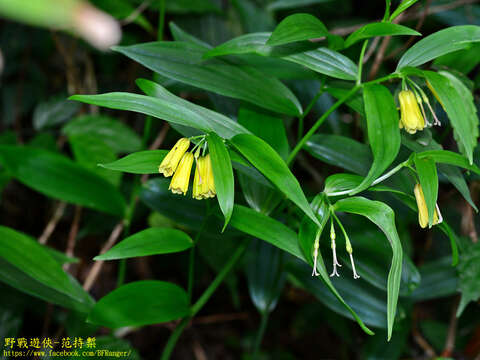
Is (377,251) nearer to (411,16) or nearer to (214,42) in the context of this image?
(411,16)

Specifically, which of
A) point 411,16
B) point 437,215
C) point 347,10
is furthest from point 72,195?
point 347,10

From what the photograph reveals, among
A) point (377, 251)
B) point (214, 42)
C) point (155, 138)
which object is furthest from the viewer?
point (155, 138)

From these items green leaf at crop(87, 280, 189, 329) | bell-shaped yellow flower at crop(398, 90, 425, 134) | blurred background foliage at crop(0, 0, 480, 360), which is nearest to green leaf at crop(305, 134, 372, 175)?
blurred background foliage at crop(0, 0, 480, 360)

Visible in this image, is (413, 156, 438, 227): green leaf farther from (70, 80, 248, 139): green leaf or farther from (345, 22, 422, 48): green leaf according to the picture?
(70, 80, 248, 139): green leaf

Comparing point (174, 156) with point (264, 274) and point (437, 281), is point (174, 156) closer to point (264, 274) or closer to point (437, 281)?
point (264, 274)

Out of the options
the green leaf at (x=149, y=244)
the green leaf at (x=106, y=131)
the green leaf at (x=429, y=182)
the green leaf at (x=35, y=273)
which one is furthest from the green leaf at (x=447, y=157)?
the green leaf at (x=106, y=131)

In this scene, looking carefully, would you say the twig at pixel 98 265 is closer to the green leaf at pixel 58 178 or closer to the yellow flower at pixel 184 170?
the green leaf at pixel 58 178
